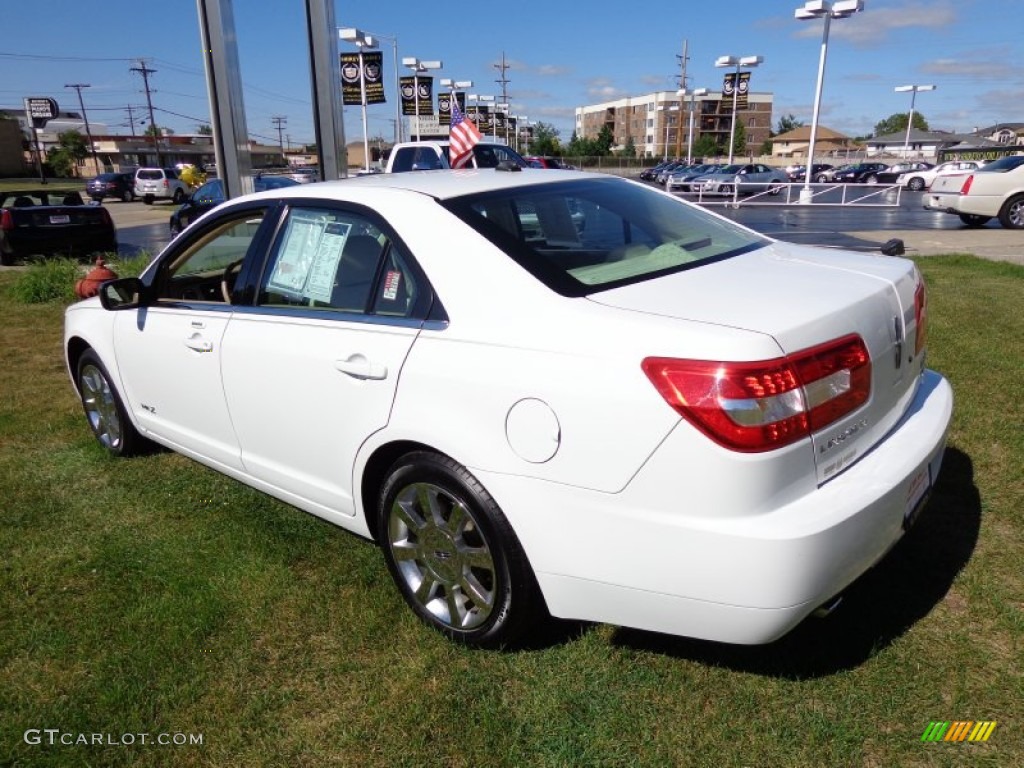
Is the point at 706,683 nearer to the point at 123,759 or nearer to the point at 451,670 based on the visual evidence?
the point at 451,670

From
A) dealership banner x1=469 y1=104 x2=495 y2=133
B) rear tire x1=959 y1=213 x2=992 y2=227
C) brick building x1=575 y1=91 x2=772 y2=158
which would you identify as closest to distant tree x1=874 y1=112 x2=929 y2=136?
brick building x1=575 y1=91 x2=772 y2=158

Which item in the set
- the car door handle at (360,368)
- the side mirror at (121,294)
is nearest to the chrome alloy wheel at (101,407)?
the side mirror at (121,294)

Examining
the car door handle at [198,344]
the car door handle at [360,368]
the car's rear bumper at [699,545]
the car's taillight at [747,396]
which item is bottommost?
the car's rear bumper at [699,545]

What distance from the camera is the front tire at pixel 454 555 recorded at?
2.34 meters

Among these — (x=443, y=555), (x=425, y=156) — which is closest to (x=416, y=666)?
(x=443, y=555)

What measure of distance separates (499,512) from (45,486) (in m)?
3.15

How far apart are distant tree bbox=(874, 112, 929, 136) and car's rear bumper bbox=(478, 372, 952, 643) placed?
15495cm

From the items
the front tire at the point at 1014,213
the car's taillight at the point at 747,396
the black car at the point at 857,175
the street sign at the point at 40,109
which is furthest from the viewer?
the street sign at the point at 40,109

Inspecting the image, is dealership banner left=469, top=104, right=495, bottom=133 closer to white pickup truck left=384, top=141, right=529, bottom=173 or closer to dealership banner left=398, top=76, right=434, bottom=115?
dealership banner left=398, top=76, right=434, bottom=115

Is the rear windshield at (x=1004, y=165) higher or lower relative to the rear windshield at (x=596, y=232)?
lower

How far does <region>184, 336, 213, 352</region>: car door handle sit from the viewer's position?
3.26m

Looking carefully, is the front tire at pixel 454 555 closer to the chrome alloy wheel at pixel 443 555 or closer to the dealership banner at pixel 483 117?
the chrome alloy wheel at pixel 443 555

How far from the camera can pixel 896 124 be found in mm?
145250

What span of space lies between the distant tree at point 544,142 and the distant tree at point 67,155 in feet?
163
